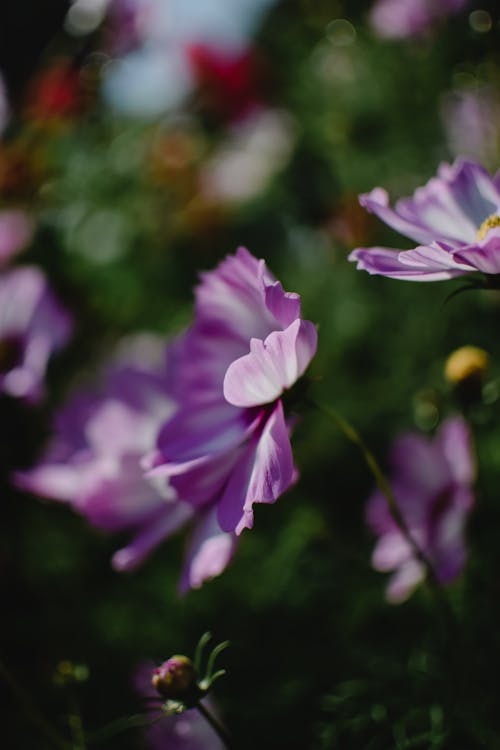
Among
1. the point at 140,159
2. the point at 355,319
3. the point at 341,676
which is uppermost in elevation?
the point at 140,159

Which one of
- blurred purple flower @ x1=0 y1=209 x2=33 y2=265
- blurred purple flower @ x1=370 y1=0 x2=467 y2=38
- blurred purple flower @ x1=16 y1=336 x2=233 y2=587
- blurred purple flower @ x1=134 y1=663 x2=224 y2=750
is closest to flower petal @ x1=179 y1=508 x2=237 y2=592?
blurred purple flower @ x1=16 y1=336 x2=233 y2=587

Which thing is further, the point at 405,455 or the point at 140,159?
the point at 140,159

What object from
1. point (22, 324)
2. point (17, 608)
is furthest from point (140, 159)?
point (17, 608)

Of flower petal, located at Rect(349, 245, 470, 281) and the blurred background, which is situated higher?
flower petal, located at Rect(349, 245, 470, 281)

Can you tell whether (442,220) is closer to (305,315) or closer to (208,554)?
(208,554)

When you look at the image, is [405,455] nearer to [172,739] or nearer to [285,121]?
[172,739]

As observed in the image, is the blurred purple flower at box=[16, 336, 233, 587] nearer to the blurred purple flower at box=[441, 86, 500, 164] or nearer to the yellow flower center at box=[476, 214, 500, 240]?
the yellow flower center at box=[476, 214, 500, 240]

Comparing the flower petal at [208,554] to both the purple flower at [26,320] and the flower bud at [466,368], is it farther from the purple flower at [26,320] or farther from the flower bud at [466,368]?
the purple flower at [26,320]

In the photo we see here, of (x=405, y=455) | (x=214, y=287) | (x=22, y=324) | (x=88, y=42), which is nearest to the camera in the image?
(x=214, y=287)
